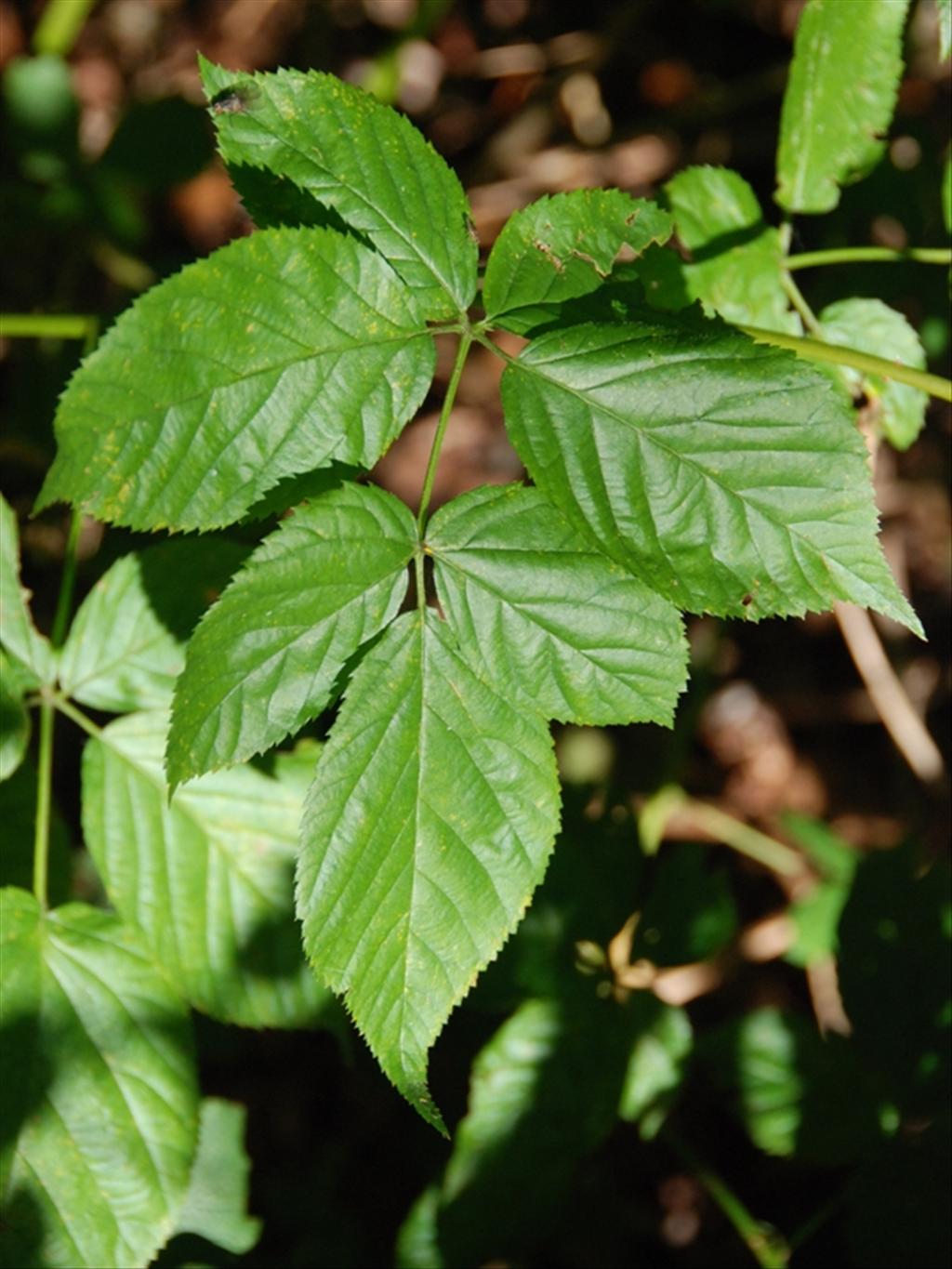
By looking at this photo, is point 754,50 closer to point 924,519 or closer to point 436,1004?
point 924,519

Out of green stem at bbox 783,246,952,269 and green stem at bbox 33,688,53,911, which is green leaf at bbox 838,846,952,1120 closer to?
green stem at bbox 783,246,952,269

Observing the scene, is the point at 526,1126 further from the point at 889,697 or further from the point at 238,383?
the point at 889,697

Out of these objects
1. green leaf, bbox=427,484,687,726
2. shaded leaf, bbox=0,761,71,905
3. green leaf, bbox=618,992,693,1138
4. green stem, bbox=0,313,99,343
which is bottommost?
green leaf, bbox=618,992,693,1138

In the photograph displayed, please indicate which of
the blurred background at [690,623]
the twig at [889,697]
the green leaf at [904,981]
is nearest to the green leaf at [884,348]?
the blurred background at [690,623]

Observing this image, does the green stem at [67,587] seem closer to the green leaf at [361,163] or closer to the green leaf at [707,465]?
the green leaf at [361,163]

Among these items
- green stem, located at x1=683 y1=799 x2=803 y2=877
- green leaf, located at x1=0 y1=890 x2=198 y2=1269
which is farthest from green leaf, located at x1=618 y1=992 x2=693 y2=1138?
green stem, located at x1=683 y1=799 x2=803 y2=877

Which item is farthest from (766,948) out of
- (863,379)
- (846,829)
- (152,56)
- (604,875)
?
(152,56)

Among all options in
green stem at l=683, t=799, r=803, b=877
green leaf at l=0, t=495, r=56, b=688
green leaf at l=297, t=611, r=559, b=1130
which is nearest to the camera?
green leaf at l=297, t=611, r=559, b=1130
